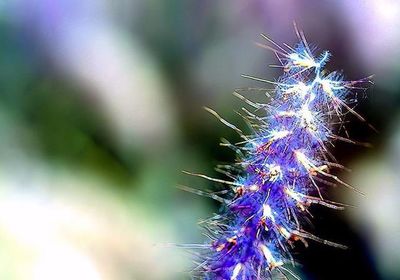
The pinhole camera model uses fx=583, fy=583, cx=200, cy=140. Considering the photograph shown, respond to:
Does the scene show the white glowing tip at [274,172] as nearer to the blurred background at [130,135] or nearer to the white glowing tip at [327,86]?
the white glowing tip at [327,86]

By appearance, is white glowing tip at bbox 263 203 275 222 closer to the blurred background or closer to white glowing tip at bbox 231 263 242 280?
white glowing tip at bbox 231 263 242 280

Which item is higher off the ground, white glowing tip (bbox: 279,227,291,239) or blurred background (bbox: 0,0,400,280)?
blurred background (bbox: 0,0,400,280)

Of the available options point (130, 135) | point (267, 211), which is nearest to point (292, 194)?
point (267, 211)

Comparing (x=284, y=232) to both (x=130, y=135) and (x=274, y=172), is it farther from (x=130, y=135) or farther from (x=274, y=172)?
(x=130, y=135)

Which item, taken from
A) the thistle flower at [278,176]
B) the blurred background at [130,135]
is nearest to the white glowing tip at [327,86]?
the thistle flower at [278,176]

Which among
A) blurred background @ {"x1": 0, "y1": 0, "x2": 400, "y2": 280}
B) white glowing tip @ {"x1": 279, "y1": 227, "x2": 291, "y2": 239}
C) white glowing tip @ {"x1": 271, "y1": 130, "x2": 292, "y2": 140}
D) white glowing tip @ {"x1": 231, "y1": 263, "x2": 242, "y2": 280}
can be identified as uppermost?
blurred background @ {"x1": 0, "y1": 0, "x2": 400, "y2": 280}

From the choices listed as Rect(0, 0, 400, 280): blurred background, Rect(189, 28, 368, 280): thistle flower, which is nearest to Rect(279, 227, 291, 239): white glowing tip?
Rect(189, 28, 368, 280): thistle flower

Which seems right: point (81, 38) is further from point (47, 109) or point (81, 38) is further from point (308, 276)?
point (308, 276)

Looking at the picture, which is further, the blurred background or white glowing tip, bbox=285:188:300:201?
the blurred background

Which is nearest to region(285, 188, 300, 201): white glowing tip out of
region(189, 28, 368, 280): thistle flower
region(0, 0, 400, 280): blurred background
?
region(189, 28, 368, 280): thistle flower
